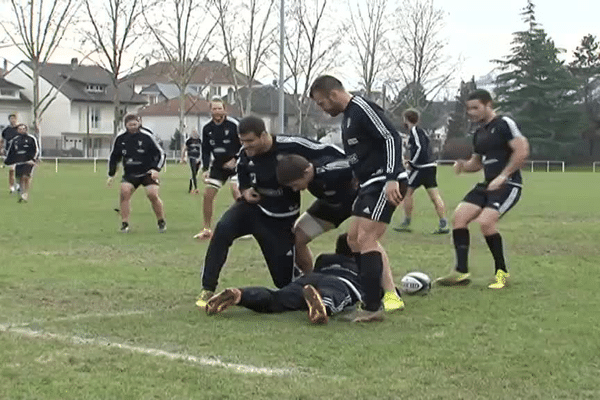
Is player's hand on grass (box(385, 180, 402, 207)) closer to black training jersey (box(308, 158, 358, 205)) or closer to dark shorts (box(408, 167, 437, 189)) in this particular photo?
black training jersey (box(308, 158, 358, 205))

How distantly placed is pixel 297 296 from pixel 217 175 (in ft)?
21.2

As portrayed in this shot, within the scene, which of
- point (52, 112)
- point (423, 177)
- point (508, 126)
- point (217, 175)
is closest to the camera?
point (508, 126)

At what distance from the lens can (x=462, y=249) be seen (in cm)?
894

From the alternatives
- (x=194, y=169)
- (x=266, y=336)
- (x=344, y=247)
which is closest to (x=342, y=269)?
(x=344, y=247)

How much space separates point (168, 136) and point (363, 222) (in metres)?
93.5

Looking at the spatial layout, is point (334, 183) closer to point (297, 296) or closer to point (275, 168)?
point (275, 168)

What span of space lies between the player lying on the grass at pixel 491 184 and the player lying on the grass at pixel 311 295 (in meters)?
1.71

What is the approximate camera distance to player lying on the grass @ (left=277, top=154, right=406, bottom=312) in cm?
711

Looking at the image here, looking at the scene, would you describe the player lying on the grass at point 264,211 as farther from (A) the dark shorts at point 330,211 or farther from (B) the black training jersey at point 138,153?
(B) the black training jersey at point 138,153

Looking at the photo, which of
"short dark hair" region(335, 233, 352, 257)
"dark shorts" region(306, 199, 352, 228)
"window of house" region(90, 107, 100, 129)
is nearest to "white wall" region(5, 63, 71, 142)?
"window of house" region(90, 107, 100, 129)

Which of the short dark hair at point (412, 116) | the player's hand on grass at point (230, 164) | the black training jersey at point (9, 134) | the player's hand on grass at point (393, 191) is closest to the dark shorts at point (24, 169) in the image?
the black training jersey at point (9, 134)

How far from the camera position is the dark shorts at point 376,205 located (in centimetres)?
699

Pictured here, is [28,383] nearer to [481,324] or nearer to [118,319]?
[118,319]

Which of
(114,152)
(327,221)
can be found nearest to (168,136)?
(114,152)
